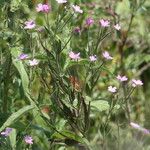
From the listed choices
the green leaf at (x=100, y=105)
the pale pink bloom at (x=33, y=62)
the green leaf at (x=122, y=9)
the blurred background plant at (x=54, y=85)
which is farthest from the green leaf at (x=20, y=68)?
the green leaf at (x=122, y=9)

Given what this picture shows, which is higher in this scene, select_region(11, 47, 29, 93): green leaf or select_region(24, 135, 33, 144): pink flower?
select_region(11, 47, 29, 93): green leaf

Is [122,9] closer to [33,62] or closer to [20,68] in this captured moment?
[20,68]

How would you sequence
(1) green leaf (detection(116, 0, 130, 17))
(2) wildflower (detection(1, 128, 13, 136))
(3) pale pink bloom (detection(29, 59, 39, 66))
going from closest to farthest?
(3) pale pink bloom (detection(29, 59, 39, 66)), (2) wildflower (detection(1, 128, 13, 136)), (1) green leaf (detection(116, 0, 130, 17))

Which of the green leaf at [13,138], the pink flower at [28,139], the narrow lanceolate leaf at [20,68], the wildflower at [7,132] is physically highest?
the narrow lanceolate leaf at [20,68]

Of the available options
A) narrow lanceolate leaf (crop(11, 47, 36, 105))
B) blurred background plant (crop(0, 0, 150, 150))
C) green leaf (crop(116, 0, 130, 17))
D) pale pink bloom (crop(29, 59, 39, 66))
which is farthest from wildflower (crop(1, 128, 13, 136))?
green leaf (crop(116, 0, 130, 17))

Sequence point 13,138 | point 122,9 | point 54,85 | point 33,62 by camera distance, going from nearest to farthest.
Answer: point 33,62 < point 54,85 < point 13,138 < point 122,9

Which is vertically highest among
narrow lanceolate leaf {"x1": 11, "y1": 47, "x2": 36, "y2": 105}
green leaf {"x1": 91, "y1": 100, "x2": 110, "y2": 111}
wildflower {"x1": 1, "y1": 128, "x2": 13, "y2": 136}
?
narrow lanceolate leaf {"x1": 11, "y1": 47, "x2": 36, "y2": 105}

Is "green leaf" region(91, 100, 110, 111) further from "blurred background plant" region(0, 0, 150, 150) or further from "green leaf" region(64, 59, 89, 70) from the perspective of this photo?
"green leaf" region(64, 59, 89, 70)

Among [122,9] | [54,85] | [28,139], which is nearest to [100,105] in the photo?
[54,85]

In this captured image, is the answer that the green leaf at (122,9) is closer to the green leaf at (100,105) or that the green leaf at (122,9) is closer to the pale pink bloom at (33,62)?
the green leaf at (100,105)
